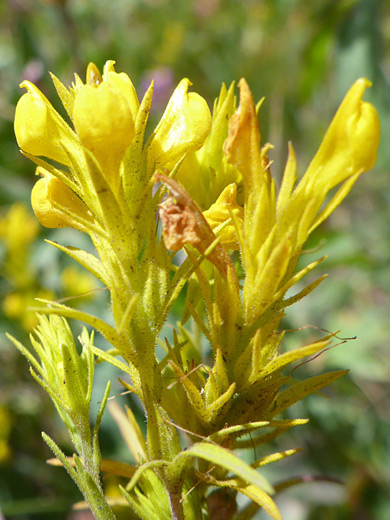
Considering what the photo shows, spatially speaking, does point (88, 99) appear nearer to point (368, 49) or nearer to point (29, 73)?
point (368, 49)

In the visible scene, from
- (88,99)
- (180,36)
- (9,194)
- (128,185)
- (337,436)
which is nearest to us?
(88,99)

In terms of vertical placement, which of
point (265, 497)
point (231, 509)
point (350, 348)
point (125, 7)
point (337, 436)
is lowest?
point (337, 436)

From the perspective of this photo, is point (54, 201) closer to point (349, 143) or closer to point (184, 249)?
point (184, 249)

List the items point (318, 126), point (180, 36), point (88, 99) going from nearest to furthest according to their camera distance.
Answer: point (88, 99) → point (318, 126) → point (180, 36)

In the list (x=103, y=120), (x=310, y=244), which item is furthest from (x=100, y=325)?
(x=310, y=244)

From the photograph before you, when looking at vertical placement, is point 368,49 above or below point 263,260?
above

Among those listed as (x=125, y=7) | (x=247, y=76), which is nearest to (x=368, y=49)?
(x=247, y=76)

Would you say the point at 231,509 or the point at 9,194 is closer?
the point at 231,509
